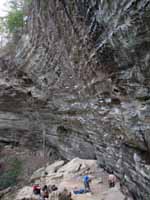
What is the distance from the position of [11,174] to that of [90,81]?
25.1 ft

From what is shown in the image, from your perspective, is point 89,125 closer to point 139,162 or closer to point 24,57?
point 139,162

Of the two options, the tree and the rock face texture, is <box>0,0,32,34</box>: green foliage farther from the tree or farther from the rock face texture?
the rock face texture

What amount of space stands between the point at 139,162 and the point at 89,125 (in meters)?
3.16

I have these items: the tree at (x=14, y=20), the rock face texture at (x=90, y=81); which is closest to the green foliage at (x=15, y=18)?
the tree at (x=14, y=20)

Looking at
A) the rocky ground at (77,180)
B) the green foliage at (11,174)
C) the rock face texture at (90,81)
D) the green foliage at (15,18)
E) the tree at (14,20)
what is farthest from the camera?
the tree at (14,20)

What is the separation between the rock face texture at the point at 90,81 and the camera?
4695 mm

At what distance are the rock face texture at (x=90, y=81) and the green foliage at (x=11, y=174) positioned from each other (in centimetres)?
232

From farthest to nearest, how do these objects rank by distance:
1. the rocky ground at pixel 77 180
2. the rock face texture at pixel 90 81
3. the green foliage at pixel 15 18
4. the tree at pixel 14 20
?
1. the tree at pixel 14 20
2. the green foliage at pixel 15 18
3. the rocky ground at pixel 77 180
4. the rock face texture at pixel 90 81

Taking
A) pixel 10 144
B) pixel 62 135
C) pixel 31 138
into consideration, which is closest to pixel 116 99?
pixel 62 135

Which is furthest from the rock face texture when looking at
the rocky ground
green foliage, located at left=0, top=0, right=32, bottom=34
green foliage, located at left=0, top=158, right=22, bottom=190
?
green foliage, located at left=0, top=0, right=32, bottom=34

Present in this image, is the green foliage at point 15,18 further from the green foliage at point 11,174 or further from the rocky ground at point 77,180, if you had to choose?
the rocky ground at point 77,180

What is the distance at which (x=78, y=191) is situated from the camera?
24.1 ft

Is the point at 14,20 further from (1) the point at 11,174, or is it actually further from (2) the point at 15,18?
(1) the point at 11,174

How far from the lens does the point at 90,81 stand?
693 centimetres
